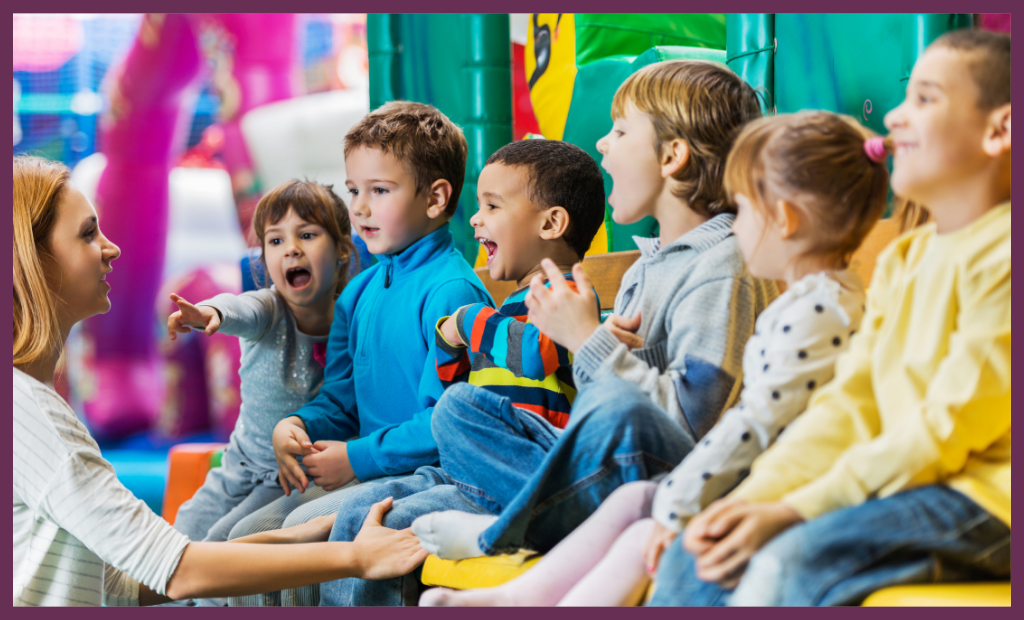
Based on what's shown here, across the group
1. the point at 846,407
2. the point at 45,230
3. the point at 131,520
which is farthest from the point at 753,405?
the point at 45,230

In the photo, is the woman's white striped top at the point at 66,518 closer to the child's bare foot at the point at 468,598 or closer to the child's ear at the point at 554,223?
the child's bare foot at the point at 468,598

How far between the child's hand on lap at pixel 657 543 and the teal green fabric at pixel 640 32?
109 cm

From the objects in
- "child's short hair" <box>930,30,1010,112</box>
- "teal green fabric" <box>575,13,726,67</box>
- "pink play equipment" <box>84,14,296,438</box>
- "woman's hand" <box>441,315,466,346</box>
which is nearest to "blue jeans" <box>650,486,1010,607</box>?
"child's short hair" <box>930,30,1010,112</box>

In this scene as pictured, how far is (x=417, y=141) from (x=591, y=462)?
0.61 m

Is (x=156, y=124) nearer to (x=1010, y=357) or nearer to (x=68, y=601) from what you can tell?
(x=68, y=601)

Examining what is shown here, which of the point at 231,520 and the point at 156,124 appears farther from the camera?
the point at 156,124

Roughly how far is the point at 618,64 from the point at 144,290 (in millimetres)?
1466

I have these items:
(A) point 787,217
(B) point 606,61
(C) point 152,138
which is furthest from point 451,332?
(C) point 152,138

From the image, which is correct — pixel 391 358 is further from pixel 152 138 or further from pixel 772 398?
pixel 152 138

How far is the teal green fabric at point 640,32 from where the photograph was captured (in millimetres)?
1520

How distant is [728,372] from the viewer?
28.4 inches

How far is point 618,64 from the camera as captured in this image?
1.44 meters

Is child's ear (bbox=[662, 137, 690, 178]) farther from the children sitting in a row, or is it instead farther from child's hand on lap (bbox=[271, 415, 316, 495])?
child's hand on lap (bbox=[271, 415, 316, 495])

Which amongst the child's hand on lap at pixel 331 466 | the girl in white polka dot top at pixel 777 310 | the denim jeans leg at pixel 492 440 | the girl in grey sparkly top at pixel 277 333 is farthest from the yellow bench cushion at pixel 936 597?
the girl in grey sparkly top at pixel 277 333
